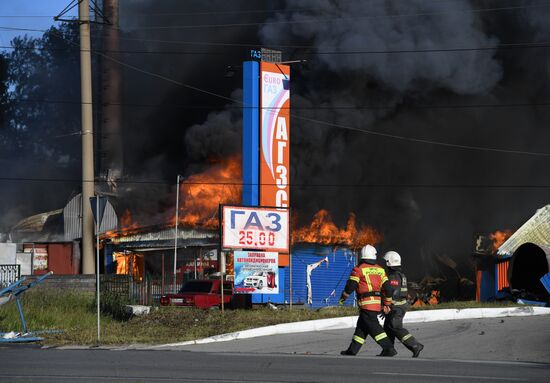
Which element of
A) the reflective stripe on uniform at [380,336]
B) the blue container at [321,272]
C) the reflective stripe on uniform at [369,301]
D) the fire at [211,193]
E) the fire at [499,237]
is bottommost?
the blue container at [321,272]

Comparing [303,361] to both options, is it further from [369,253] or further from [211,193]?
[211,193]

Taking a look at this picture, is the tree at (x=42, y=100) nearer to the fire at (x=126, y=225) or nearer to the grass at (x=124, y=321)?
the fire at (x=126, y=225)

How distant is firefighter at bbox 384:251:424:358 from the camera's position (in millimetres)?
13258

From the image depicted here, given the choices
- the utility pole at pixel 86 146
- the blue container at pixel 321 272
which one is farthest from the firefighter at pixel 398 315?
the utility pole at pixel 86 146

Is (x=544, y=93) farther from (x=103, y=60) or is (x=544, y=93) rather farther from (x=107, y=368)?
(x=107, y=368)

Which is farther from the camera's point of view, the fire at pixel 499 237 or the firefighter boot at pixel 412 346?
the fire at pixel 499 237

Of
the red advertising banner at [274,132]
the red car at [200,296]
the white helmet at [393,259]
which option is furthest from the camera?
the red advertising banner at [274,132]

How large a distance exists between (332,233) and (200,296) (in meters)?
16.6

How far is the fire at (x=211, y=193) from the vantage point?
4803 centimetres

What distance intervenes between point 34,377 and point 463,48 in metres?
38.5

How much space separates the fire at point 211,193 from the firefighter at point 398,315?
34173 millimetres

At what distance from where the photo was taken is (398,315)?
13.4m

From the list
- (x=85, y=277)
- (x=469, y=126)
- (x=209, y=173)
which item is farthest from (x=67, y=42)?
(x=85, y=277)

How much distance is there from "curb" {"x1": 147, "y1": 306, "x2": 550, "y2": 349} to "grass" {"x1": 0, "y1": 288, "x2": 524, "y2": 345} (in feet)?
1.40
